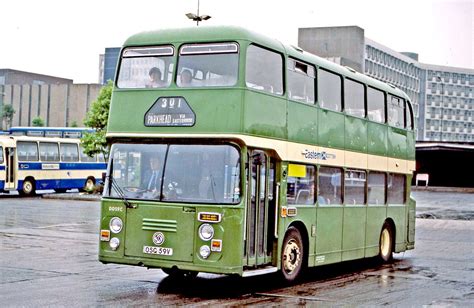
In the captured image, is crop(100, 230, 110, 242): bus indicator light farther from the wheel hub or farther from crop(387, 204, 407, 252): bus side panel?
crop(387, 204, 407, 252): bus side panel

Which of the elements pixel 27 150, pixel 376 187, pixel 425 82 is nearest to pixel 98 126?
pixel 27 150

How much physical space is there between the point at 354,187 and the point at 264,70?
4.52m

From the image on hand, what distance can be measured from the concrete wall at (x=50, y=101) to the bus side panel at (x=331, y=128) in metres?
109

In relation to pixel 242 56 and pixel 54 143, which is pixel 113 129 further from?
pixel 54 143

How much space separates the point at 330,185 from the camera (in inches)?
608

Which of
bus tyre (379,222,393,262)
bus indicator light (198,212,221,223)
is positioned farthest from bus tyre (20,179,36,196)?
bus indicator light (198,212,221,223)

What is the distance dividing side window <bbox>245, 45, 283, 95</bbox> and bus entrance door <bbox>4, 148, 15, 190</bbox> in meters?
30.5

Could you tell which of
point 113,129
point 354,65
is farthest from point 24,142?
point 354,65

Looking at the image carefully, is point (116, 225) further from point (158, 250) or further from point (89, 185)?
point (89, 185)

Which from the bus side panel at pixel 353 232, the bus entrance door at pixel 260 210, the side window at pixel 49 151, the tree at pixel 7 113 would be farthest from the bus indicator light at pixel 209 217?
the tree at pixel 7 113

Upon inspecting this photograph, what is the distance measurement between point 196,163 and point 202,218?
0.83m

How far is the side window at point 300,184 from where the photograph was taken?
13844mm

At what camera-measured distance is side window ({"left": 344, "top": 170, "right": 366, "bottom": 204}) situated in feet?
52.9

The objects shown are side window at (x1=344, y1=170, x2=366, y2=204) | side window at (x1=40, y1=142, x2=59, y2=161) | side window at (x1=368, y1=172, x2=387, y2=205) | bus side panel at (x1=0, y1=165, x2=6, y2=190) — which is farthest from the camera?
side window at (x1=40, y1=142, x2=59, y2=161)
